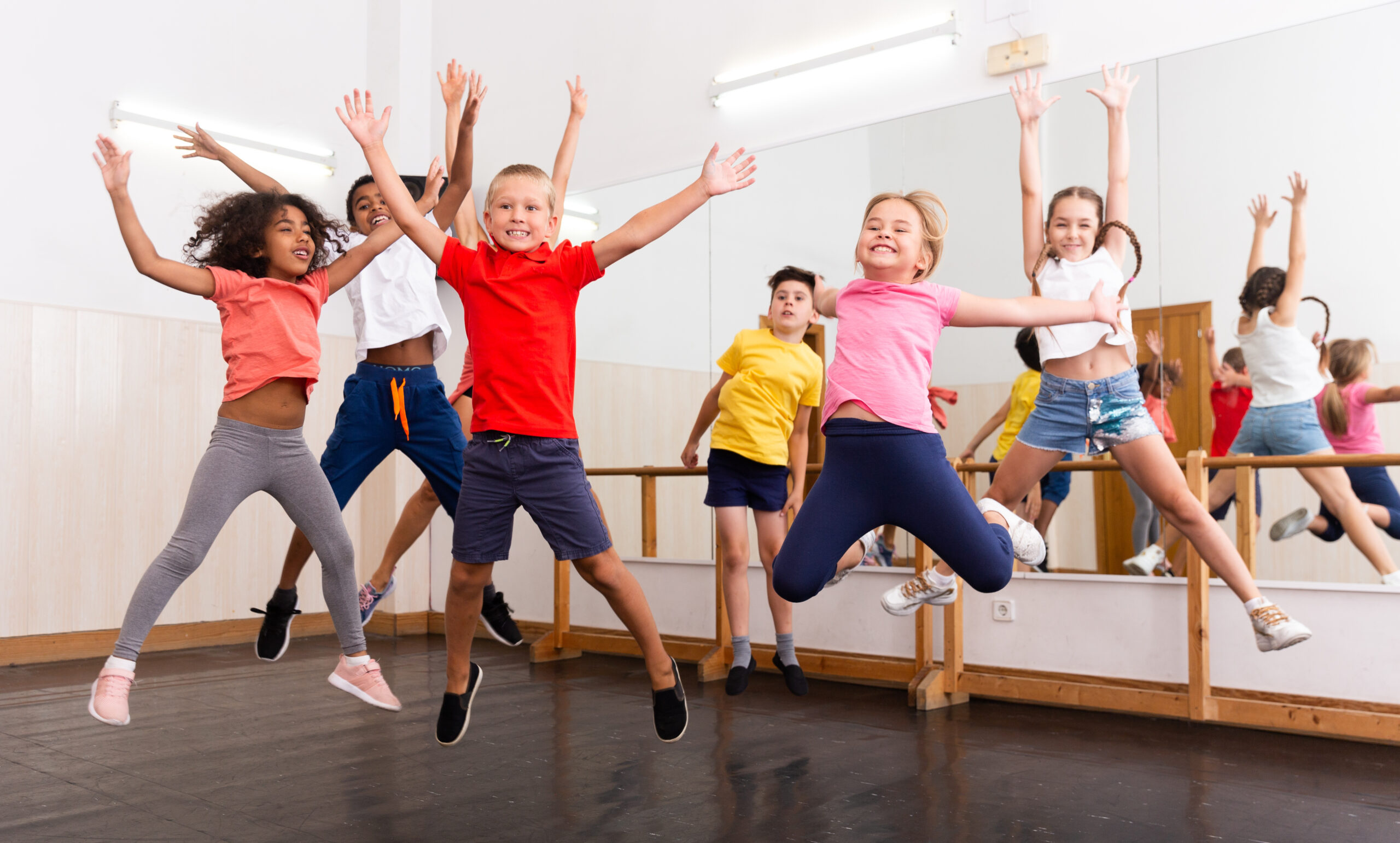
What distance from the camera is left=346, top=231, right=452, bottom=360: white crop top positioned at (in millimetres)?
3305

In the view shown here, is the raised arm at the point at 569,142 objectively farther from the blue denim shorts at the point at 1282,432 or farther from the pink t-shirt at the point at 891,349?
the blue denim shorts at the point at 1282,432

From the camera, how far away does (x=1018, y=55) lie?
4160 millimetres

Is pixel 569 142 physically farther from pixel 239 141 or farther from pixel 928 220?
pixel 239 141

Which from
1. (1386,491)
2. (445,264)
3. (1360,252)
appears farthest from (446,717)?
(1360,252)

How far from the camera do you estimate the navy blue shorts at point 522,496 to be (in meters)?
2.38

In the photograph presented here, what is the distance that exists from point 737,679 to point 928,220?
5.94 ft

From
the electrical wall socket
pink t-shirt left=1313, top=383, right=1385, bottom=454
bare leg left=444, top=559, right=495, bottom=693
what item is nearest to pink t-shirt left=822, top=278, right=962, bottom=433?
bare leg left=444, top=559, right=495, bottom=693

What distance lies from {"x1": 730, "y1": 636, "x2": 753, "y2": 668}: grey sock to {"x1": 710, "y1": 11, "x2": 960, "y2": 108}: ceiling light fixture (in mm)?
2651

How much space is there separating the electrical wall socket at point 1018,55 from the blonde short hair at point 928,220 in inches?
69.9

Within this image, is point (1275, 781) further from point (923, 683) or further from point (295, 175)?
point (295, 175)

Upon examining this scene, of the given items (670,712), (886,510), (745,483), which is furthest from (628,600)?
(745,483)

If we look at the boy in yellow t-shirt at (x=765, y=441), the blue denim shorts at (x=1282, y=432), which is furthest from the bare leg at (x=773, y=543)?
the blue denim shorts at (x=1282, y=432)

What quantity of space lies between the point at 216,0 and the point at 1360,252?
19.0ft

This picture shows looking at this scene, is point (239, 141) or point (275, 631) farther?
point (239, 141)
